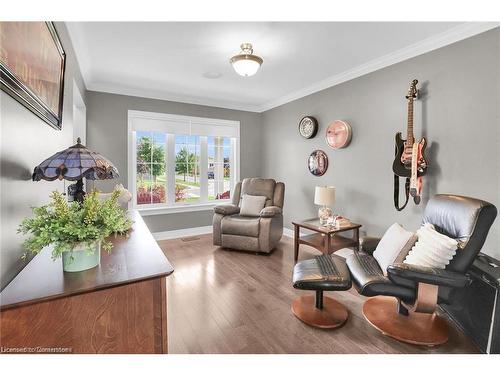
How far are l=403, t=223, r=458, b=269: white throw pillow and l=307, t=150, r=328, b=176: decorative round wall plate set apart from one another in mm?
1989

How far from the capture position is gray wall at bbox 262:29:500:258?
2.14 meters

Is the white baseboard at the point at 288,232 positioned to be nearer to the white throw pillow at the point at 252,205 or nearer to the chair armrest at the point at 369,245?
the white throw pillow at the point at 252,205

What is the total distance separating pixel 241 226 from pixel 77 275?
2.58 meters

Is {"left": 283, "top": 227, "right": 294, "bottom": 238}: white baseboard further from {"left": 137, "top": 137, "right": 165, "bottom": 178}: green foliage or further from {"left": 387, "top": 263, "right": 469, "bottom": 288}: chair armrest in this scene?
{"left": 387, "top": 263, "right": 469, "bottom": 288}: chair armrest

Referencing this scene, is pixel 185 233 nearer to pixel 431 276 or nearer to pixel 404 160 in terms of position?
pixel 404 160

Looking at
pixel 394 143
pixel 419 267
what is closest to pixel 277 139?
pixel 394 143

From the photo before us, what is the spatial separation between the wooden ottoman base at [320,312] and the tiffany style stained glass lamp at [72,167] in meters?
1.76

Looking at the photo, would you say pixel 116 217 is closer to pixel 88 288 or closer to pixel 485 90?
pixel 88 288

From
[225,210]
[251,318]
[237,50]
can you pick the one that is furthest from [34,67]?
[225,210]

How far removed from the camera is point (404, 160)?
2629 mm

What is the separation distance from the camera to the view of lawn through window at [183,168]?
13.7 ft

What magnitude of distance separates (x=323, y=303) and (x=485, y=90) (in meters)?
2.28

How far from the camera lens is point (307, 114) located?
4031 mm

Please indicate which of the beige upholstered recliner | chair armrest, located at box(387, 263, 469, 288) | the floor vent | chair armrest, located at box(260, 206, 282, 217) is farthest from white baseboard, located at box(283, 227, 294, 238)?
chair armrest, located at box(387, 263, 469, 288)
